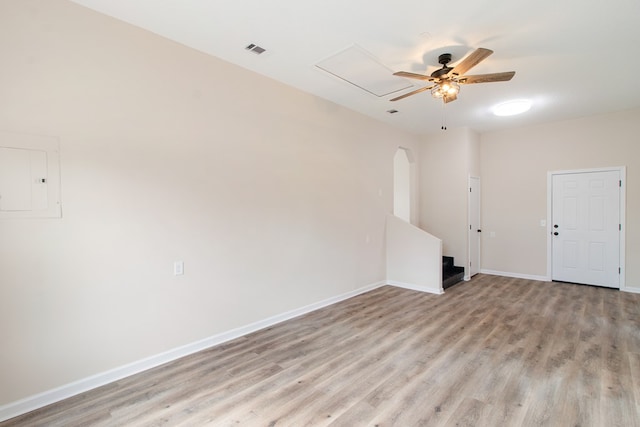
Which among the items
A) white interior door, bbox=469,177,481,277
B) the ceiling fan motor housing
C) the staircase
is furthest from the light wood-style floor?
the ceiling fan motor housing

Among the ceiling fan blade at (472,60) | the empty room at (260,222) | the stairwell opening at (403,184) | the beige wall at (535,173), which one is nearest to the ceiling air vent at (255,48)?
the empty room at (260,222)

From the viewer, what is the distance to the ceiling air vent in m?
2.95

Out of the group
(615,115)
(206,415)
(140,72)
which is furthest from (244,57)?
(615,115)

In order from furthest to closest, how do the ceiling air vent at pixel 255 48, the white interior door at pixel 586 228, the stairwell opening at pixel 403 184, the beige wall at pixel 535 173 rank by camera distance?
the stairwell opening at pixel 403 184
the white interior door at pixel 586 228
the beige wall at pixel 535 173
the ceiling air vent at pixel 255 48

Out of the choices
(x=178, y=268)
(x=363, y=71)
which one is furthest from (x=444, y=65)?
(x=178, y=268)

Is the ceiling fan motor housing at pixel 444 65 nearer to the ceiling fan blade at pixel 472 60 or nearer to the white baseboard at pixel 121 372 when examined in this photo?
the ceiling fan blade at pixel 472 60

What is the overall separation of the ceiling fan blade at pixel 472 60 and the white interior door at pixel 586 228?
13.8 feet

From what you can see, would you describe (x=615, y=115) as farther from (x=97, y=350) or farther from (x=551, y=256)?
(x=97, y=350)

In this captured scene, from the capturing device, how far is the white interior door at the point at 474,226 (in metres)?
6.05

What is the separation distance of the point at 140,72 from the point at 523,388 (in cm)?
421

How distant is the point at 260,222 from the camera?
3.57 metres

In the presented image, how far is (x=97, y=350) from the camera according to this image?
7.97ft

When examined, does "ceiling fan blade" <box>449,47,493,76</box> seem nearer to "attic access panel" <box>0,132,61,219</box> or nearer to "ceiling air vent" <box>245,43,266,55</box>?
"ceiling air vent" <box>245,43,266,55</box>

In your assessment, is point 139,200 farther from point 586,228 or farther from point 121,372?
point 586,228
